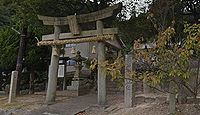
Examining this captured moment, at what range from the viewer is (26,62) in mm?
18750

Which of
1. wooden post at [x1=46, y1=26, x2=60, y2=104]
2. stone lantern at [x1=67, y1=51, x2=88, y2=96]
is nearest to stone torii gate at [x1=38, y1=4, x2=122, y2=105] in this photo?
wooden post at [x1=46, y1=26, x2=60, y2=104]

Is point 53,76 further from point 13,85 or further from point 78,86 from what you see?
point 78,86

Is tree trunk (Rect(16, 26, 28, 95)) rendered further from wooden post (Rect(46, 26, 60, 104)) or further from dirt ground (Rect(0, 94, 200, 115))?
wooden post (Rect(46, 26, 60, 104))

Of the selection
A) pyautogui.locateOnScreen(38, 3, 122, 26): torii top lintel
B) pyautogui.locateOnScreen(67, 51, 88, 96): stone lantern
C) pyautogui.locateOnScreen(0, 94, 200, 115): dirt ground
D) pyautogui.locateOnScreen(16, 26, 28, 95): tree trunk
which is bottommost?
pyautogui.locateOnScreen(0, 94, 200, 115): dirt ground

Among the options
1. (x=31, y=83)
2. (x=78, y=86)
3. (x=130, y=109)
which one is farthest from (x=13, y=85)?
(x=130, y=109)

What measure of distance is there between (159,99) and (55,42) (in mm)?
5396

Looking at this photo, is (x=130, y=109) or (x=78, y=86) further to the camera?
(x=78, y=86)

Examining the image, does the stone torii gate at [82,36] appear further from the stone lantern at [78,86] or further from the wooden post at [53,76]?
the stone lantern at [78,86]

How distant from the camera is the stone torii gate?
12.3 meters

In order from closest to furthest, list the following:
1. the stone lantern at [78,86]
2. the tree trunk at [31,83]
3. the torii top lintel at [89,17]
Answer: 1. the torii top lintel at [89,17]
2. the stone lantern at [78,86]
3. the tree trunk at [31,83]

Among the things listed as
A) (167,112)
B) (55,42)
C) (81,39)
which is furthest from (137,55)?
(55,42)

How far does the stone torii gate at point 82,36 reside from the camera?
12.3 meters

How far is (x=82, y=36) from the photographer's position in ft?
43.6

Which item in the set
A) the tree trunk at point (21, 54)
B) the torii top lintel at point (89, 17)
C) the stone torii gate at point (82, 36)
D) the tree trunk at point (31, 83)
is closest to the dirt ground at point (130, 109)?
the stone torii gate at point (82, 36)
